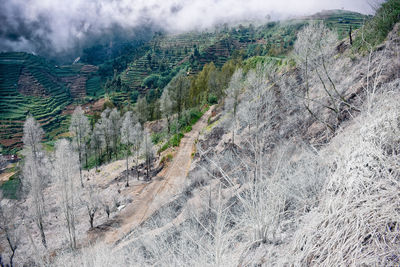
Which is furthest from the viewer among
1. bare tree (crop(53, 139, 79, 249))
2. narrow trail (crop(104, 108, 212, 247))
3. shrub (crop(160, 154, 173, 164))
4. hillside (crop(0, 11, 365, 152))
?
hillside (crop(0, 11, 365, 152))

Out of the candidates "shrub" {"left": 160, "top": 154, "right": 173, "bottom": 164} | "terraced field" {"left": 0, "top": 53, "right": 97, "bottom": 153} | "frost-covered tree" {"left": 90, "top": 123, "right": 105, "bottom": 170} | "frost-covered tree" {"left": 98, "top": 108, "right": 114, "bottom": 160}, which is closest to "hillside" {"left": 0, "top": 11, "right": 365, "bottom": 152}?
"terraced field" {"left": 0, "top": 53, "right": 97, "bottom": 153}

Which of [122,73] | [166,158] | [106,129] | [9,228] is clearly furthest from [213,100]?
[122,73]

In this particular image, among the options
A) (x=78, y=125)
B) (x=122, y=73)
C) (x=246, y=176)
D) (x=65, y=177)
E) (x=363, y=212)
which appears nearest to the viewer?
(x=363, y=212)

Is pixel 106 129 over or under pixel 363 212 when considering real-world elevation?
under

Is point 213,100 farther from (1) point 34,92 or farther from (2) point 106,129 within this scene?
(1) point 34,92

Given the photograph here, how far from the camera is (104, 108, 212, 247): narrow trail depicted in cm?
1524

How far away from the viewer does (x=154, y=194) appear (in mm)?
19062

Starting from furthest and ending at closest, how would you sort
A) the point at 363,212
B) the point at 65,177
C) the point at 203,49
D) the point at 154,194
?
1. the point at 203,49
2. the point at 154,194
3. the point at 65,177
4. the point at 363,212

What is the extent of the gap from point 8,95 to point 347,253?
433ft

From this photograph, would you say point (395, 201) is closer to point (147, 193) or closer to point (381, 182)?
point (381, 182)

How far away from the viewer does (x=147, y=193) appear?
19.6 meters

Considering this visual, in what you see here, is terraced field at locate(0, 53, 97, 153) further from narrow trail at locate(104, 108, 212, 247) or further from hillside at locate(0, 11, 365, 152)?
narrow trail at locate(104, 108, 212, 247)

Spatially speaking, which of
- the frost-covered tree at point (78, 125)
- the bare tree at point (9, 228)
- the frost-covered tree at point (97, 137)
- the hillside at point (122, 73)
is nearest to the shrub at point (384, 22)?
the bare tree at point (9, 228)

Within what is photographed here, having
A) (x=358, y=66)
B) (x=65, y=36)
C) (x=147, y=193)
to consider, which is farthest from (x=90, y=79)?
(x=358, y=66)
